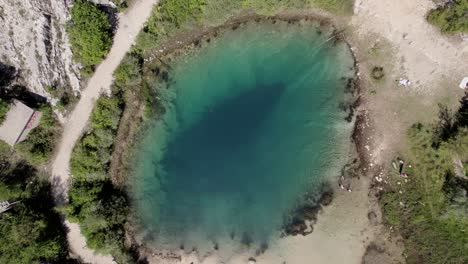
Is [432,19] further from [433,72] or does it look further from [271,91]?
[271,91]

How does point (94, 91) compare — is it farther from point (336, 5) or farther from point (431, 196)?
point (431, 196)

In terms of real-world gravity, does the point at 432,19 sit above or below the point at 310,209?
above

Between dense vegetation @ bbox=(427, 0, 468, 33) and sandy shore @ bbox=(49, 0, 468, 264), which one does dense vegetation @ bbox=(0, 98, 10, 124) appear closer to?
sandy shore @ bbox=(49, 0, 468, 264)

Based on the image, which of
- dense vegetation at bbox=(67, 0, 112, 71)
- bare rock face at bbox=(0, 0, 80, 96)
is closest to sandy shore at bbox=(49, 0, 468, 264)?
dense vegetation at bbox=(67, 0, 112, 71)

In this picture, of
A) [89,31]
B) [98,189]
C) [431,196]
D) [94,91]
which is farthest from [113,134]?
[431,196]

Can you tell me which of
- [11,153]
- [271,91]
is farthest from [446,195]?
[11,153]

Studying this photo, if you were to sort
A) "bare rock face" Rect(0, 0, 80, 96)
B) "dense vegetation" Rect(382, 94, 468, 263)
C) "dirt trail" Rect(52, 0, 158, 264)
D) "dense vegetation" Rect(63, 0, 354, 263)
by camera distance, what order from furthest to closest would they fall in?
"dirt trail" Rect(52, 0, 158, 264) → "dense vegetation" Rect(63, 0, 354, 263) → "dense vegetation" Rect(382, 94, 468, 263) → "bare rock face" Rect(0, 0, 80, 96)

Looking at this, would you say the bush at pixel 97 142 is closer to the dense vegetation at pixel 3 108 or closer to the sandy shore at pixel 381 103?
the dense vegetation at pixel 3 108
